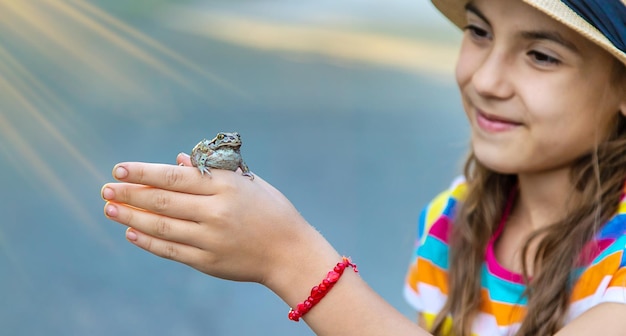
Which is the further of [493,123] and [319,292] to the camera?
[493,123]

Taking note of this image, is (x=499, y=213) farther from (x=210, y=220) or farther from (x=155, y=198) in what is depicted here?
(x=155, y=198)

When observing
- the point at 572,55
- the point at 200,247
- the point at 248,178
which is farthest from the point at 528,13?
the point at 200,247

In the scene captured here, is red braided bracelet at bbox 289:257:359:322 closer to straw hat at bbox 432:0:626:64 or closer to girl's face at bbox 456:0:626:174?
girl's face at bbox 456:0:626:174

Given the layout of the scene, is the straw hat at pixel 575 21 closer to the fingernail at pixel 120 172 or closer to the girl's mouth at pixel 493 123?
the girl's mouth at pixel 493 123

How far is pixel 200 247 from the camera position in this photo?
6.81 feet

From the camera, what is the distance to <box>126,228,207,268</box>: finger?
6.76 feet

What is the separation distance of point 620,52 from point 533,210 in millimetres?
703

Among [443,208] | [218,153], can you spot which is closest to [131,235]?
[218,153]

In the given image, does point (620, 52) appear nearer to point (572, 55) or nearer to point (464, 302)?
point (572, 55)

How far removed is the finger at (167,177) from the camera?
1957 mm

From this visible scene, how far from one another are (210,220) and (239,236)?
9cm

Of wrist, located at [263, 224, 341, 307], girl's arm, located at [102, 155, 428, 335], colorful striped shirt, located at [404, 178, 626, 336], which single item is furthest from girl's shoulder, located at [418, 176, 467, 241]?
wrist, located at [263, 224, 341, 307]

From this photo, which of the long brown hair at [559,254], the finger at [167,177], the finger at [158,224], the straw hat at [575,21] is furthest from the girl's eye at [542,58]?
the finger at [158,224]

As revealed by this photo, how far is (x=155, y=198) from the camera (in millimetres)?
2014
